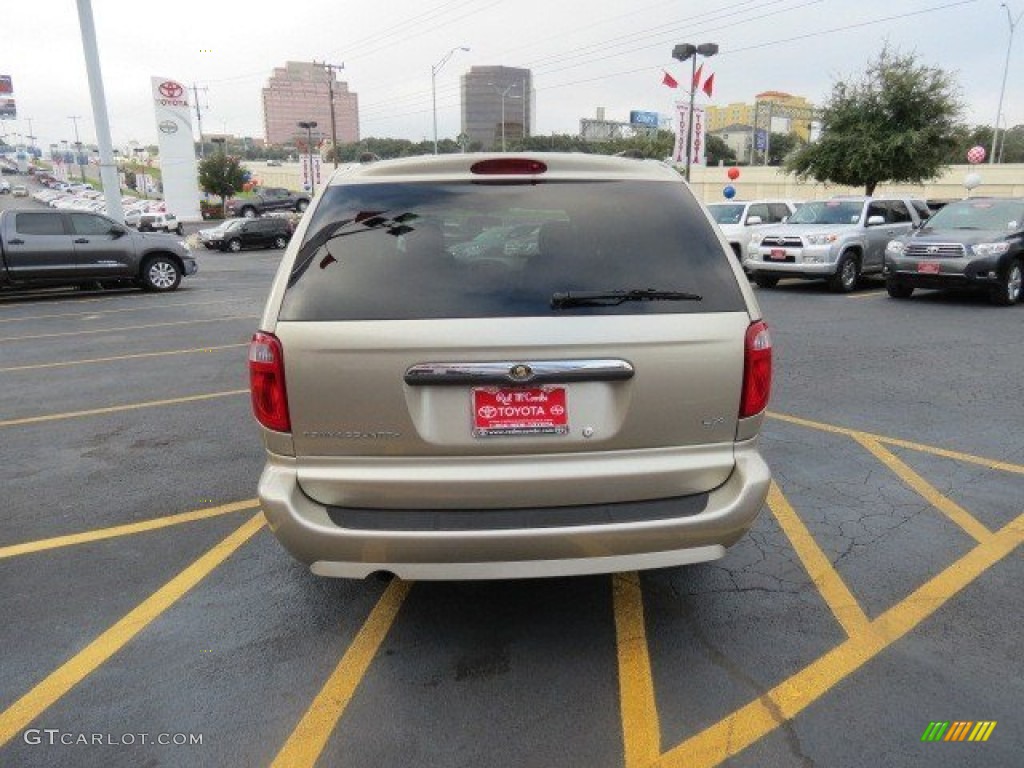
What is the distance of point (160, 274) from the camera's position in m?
15.9

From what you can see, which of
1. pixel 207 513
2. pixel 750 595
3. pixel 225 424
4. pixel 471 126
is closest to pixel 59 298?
pixel 225 424

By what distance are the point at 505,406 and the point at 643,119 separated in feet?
409

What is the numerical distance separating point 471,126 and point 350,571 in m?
101

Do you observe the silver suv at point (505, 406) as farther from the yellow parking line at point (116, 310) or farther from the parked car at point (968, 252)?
the yellow parking line at point (116, 310)

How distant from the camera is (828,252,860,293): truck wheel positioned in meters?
13.6

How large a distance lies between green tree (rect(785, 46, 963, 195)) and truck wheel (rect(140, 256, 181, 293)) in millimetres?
21988

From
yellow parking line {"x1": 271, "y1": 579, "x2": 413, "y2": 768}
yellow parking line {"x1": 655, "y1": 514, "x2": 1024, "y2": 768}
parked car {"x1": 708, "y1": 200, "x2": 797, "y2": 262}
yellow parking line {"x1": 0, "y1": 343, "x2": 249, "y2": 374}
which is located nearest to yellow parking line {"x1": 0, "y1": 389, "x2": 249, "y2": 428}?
yellow parking line {"x1": 0, "y1": 343, "x2": 249, "y2": 374}

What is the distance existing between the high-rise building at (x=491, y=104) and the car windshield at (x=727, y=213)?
8101 centimetres

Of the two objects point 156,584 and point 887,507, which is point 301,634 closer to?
point 156,584

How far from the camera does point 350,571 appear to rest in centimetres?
259

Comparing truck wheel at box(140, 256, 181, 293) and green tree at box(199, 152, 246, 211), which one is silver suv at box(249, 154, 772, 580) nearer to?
truck wheel at box(140, 256, 181, 293)

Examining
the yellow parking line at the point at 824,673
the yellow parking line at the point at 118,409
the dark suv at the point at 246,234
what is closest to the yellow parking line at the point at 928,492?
the yellow parking line at the point at 824,673

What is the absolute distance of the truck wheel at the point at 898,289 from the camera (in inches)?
494

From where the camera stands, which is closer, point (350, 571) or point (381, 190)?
point (350, 571)
